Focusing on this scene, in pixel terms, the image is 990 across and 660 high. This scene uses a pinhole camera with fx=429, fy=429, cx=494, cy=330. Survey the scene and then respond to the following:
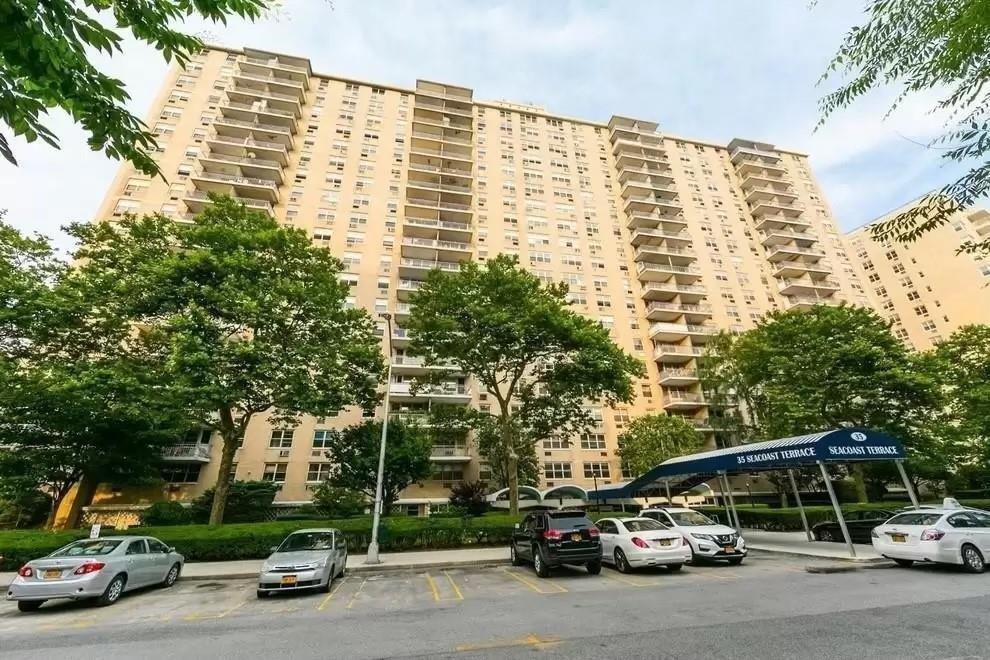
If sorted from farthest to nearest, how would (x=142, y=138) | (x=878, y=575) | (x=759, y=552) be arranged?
(x=759, y=552)
(x=878, y=575)
(x=142, y=138)

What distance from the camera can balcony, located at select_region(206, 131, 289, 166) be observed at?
133 feet

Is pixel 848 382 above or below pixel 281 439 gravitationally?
above

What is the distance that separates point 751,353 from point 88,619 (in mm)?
35679

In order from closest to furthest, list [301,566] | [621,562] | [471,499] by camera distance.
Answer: [301,566] → [621,562] → [471,499]

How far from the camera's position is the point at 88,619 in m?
8.48

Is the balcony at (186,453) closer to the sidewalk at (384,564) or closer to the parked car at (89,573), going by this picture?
the sidewalk at (384,564)

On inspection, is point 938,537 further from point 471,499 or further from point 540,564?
point 471,499

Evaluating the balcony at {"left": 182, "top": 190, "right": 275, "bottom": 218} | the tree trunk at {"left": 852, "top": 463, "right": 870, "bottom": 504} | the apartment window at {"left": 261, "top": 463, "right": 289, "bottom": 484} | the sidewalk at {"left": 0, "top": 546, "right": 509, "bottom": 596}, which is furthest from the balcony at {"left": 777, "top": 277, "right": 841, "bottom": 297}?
the balcony at {"left": 182, "top": 190, "right": 275, "bottom": 218}

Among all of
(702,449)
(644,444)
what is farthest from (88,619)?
(702,449)

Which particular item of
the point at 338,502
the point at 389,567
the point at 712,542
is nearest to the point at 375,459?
the point at 338,502

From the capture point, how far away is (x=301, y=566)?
10.2 meters

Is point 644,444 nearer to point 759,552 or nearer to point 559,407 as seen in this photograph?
point 559,407

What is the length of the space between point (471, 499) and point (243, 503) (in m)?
13.8

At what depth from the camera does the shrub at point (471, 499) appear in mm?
28062
